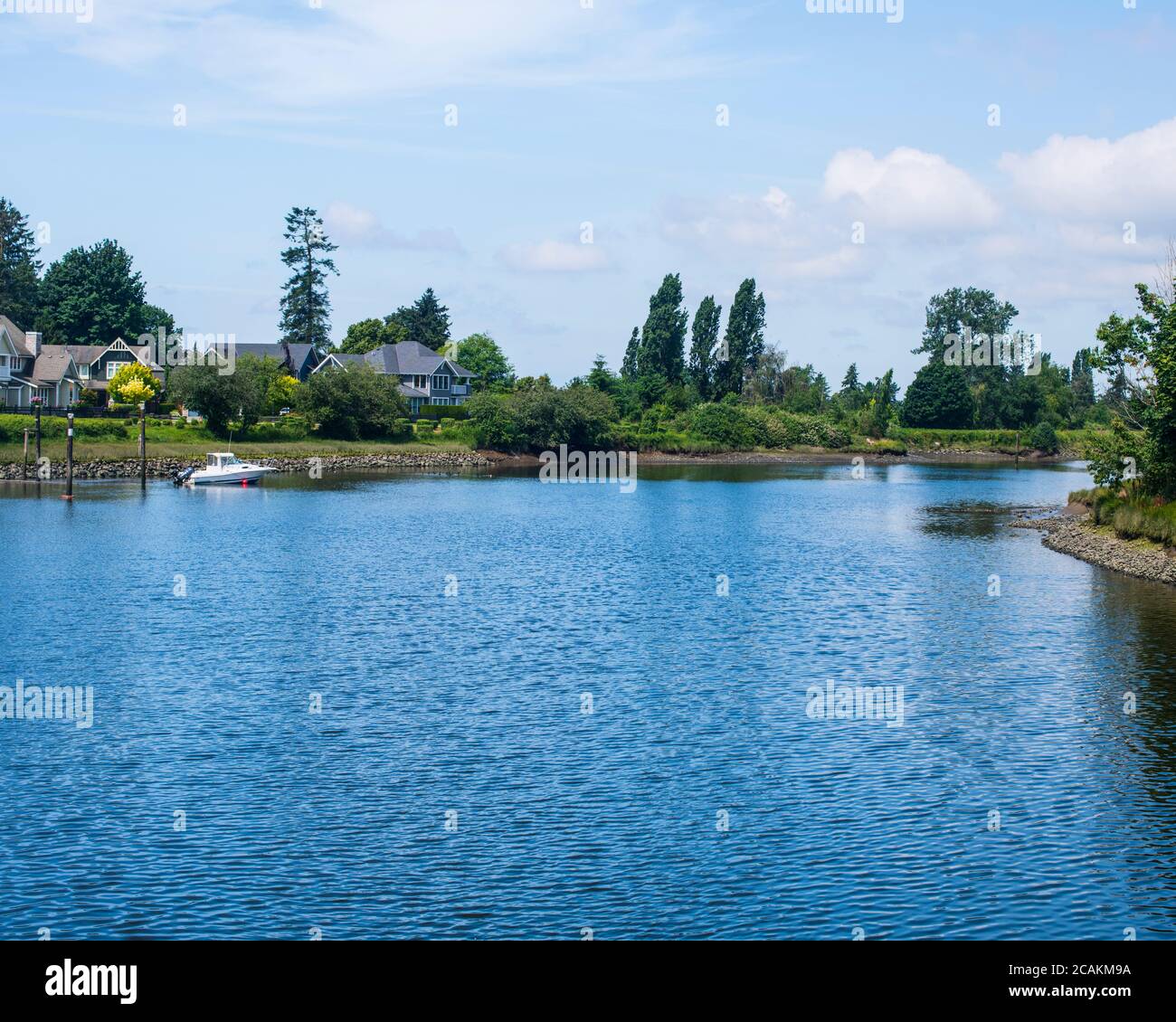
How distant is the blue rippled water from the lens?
63.8 ft

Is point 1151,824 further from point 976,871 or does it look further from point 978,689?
point 978,689

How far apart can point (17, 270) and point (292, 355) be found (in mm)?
49565

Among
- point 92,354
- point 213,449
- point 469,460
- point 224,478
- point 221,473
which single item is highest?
point 92,354

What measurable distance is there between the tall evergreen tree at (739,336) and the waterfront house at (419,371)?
33.8 meters

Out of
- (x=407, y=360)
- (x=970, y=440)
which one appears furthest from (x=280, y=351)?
(x=970, y=440)

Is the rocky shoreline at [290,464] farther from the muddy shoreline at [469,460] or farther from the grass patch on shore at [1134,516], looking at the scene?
the grass patch on shore at [1134,516]

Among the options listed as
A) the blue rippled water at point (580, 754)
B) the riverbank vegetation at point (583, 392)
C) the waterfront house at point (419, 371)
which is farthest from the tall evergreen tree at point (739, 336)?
the blue rippled water at point (580, 754)

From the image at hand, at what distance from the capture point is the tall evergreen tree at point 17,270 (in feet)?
536

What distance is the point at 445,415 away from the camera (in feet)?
493

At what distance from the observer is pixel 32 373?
420 ft

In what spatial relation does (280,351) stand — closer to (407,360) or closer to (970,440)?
(407,360)

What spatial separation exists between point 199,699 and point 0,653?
324 inches

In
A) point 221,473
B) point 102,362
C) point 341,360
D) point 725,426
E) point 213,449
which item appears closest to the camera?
point 221,473

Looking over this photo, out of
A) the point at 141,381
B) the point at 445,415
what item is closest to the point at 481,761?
the point at 141,381
